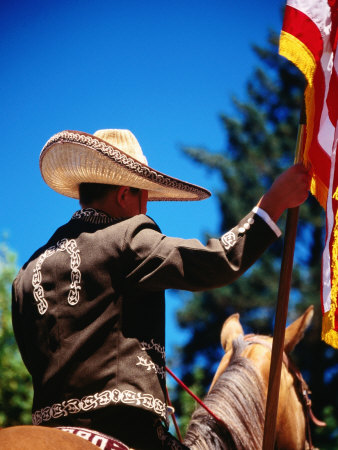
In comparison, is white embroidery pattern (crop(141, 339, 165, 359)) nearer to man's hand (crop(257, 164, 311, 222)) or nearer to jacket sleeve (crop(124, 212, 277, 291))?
jacket sleeve (crop(124, 212, 277, 291))

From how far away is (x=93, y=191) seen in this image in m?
2.77

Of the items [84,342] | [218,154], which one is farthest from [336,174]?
Result: [218,154]

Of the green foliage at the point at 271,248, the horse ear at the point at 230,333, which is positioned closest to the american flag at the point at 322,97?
the horse ear at the point at 230,333

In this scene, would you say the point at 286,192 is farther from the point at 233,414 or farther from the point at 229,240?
the point at 233,414

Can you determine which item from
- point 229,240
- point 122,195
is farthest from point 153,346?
point 122,195

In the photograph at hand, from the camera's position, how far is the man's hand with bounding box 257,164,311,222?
2484mm

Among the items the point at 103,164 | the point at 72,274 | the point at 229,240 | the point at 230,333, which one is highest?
the point at 103,164

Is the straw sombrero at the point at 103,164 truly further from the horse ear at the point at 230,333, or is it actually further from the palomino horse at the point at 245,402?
the horse ear at the point at 230,333

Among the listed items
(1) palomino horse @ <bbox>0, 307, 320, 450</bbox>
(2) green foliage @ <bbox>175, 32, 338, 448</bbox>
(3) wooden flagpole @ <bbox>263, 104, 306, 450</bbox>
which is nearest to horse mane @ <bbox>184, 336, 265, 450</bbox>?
(1) palomino horse @ <bbox>0, 307, 320, 450</bbox>

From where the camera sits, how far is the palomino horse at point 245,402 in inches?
119

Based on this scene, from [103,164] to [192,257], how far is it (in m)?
0.59

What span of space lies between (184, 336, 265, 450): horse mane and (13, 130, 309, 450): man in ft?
1.66

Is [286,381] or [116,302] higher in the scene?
[116,302]

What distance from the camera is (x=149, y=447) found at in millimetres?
2395
